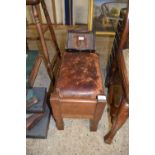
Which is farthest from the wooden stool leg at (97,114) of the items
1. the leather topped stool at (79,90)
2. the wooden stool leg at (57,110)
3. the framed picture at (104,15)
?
the framed picture at (104,15)

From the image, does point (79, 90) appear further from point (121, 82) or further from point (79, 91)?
point (121, 82)

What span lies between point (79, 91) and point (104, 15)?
128 cm

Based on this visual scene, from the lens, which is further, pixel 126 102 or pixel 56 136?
pixel 56 136

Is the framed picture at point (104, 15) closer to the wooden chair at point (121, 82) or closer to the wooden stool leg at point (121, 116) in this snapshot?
the wooden chair at point (121, 82)

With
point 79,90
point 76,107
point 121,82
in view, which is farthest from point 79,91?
point 121,82

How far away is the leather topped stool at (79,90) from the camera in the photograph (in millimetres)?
1047

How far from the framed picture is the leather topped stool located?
936 mm

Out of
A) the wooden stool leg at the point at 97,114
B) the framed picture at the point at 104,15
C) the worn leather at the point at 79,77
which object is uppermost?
the framed picture at the point at 104,15

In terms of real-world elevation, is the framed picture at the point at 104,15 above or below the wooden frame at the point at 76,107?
above

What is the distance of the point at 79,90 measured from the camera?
1050 millimetres
